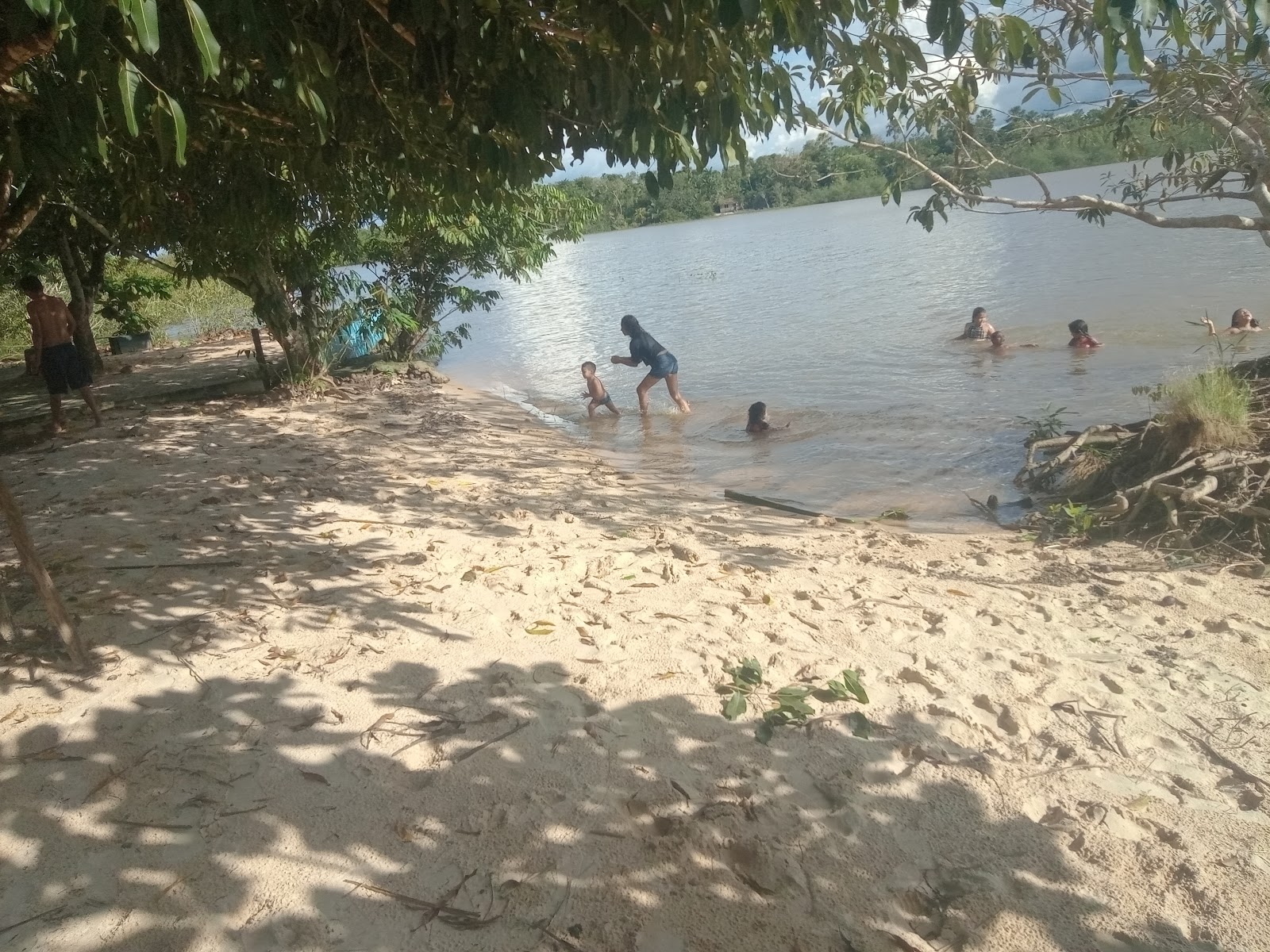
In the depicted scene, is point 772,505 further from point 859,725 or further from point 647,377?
point 647,377

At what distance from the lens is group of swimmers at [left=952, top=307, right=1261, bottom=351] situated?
11977 millimetres

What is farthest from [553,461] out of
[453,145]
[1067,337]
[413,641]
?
[1067,337]

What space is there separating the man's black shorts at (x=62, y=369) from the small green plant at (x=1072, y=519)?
9.21 metres

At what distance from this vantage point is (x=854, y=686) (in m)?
3.50

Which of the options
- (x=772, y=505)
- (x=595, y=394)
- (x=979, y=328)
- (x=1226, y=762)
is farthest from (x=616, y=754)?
(x=979, y=328)

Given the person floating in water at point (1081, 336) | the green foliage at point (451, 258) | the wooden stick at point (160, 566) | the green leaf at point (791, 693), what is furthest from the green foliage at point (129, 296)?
the green leaf at point (791, 693)

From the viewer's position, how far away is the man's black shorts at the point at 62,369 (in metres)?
8.72

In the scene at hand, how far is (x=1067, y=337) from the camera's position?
14.3m

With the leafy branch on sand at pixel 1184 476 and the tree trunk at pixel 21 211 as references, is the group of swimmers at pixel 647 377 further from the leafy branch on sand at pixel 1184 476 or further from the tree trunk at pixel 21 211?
the tree trunk at pixel 21 211

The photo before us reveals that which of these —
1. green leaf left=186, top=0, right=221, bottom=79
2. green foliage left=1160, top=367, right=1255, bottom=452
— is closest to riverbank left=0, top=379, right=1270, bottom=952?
green foliage left=1160, top=367, right=1255, bottom=452

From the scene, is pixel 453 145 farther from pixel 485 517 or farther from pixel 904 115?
pixel 904 115

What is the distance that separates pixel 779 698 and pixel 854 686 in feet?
1.02

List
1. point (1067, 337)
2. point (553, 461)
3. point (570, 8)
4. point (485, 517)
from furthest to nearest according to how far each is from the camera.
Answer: point (1067, 337) → point (553, 461) → point (485, 517) → point (570, 8)

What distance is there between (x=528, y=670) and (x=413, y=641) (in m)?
0.59
